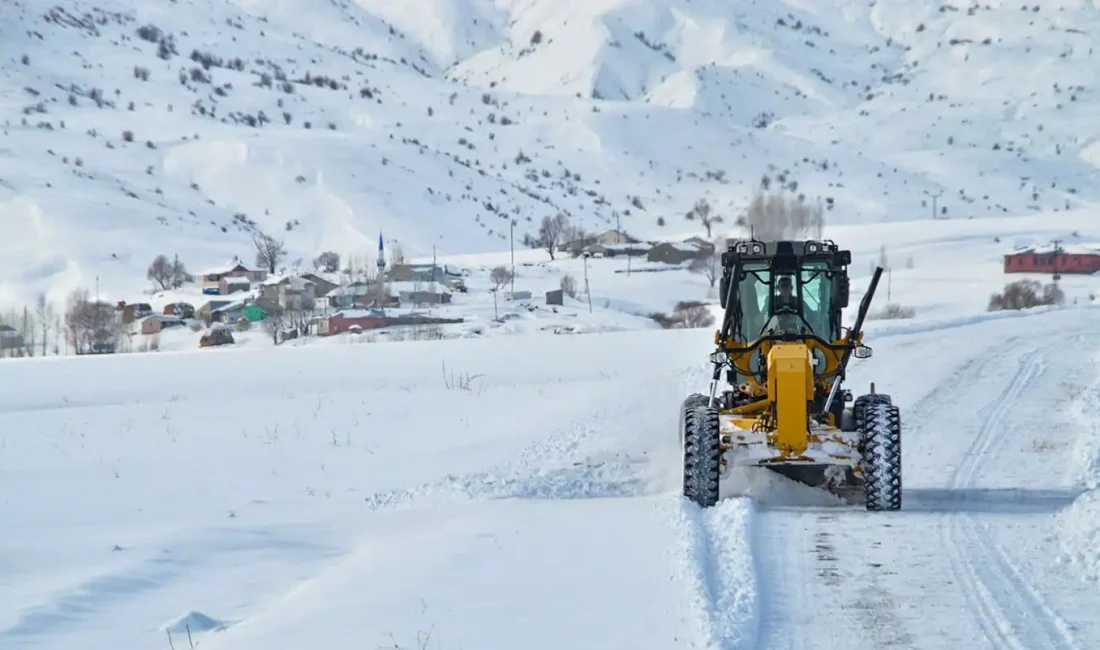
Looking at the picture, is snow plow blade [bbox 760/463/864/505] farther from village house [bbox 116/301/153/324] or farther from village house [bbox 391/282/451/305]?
village house [bbox 116/301/153/324]

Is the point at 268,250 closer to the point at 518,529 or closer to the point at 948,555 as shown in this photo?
the point at 518,529

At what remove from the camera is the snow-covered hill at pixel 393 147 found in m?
→ 95.1

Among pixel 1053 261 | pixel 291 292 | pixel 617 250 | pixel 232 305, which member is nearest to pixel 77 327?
pixel 232 305

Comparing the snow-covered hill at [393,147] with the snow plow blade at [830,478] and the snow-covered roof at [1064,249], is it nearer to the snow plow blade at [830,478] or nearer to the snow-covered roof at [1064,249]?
the snow-covered roof at [1064,249]

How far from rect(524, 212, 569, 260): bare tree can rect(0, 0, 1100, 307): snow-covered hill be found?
1.73 meters

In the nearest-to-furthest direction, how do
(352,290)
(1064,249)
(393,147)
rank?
(352,290) < (1064,249) < (393,147)

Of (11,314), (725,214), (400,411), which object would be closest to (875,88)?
(725,214)

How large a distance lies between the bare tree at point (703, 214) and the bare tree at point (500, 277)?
1254 inches

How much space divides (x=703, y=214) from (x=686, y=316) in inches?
2049

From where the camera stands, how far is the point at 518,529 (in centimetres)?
1009

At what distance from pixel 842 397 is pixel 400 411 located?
28.9ft

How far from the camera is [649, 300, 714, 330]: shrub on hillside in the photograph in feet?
200

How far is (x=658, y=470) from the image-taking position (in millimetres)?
13039

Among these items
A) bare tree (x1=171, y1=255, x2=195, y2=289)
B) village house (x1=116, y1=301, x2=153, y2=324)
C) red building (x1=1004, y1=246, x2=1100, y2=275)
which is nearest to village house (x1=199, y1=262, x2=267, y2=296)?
bare tree (x1=171, y1=255, x2=195, y2=289)
